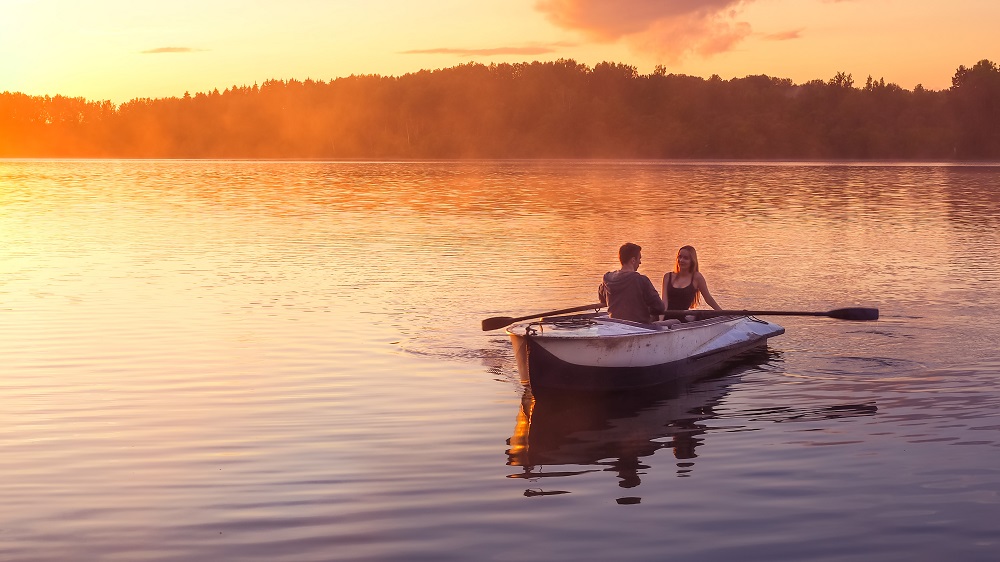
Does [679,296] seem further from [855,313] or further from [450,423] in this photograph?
[450,423]

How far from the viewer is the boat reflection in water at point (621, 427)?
11.8 metres

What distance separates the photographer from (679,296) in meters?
17.9

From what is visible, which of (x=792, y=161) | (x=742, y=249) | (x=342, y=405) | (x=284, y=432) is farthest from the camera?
(x=792, y=161)

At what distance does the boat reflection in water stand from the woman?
4.33 feet

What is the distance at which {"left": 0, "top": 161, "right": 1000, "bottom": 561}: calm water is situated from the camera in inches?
374

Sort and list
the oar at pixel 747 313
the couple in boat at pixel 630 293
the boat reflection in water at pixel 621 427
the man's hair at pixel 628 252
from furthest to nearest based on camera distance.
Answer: the oar at pixel 747 313 → the couple in boat at pixel 630 293 → the man's hair at pixel 628 252 → the boat reflection in water at pixel 621 427

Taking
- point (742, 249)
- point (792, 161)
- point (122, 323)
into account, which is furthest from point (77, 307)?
point (792, 161)

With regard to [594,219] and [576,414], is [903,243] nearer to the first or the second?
[594,219]

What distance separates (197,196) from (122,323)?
54.9 meters

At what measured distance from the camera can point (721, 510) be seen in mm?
10102

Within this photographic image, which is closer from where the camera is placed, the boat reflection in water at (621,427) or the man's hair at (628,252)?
the boat reflection in water at (621,427)

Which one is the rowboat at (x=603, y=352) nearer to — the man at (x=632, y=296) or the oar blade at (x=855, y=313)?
the man at (x=632, y=296)

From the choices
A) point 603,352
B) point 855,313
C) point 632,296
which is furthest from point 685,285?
point 603,352

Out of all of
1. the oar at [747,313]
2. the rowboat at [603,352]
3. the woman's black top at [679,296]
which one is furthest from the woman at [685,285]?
the rowboat at [603,352]
